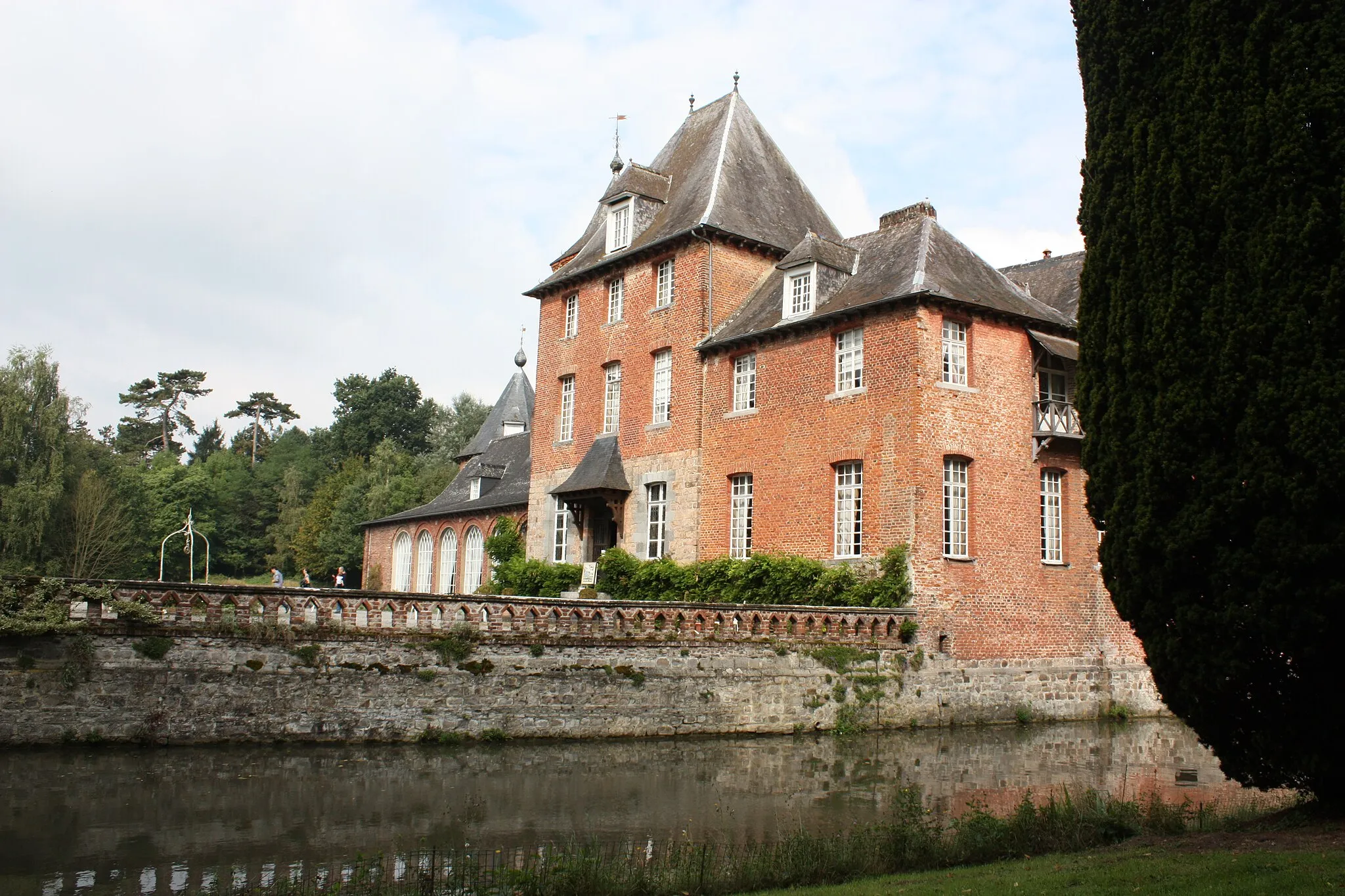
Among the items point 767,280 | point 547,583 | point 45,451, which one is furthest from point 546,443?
point 45,451

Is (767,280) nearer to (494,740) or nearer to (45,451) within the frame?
(494,740)

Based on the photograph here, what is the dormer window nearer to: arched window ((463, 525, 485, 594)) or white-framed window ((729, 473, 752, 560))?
white-framed window ((729, 473, 752, 560))

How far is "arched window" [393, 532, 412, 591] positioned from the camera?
40.0 m

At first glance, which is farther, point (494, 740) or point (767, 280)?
point (767, 280)

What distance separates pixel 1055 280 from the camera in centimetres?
2528

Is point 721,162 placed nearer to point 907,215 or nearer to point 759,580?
point 907,215

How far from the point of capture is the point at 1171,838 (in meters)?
8.42

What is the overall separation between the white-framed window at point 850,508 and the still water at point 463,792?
4630 millimetres

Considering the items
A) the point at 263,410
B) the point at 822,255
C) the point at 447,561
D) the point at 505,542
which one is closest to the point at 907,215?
the point at 822,255

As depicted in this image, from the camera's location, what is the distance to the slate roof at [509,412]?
139 feet

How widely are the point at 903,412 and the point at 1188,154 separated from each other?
424 inches

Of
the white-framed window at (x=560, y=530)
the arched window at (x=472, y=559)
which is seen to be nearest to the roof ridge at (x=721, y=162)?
the white-framed window at (x=560, y=530)

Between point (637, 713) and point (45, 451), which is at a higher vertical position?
point (45, 451)

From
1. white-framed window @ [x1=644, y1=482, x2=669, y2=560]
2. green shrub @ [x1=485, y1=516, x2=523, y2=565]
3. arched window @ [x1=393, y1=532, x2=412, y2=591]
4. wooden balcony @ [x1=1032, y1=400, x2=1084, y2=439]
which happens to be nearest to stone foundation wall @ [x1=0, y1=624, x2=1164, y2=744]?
wooden balcony @ [x1=1032, y1=400, x2=1084, y2=439]
